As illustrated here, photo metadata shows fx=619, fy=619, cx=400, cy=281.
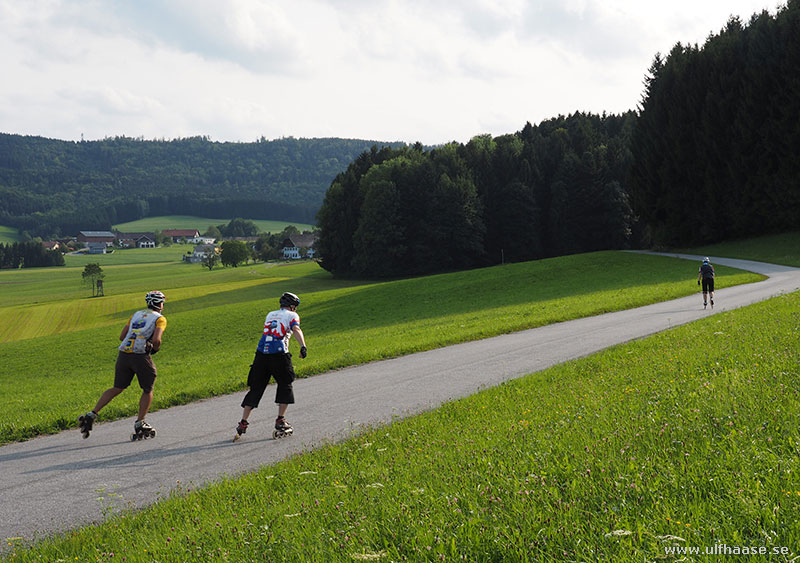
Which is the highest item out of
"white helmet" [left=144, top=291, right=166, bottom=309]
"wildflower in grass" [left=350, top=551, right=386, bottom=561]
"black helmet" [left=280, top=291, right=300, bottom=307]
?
"white helmet" [left=144, top=291, right=166, bottom=309]

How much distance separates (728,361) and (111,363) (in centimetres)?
3081

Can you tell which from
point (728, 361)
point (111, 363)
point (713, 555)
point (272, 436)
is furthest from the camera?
point (111, 363)

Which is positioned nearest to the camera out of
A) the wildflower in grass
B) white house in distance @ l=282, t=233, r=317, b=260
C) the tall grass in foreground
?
the tall grass in foreground

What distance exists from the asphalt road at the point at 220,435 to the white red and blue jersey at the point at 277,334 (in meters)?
1.42

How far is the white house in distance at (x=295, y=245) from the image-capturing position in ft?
569

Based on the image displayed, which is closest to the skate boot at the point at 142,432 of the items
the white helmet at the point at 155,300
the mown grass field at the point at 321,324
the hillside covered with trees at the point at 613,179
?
the white helmet at the point at 155,300

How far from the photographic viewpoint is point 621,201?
2953 inches

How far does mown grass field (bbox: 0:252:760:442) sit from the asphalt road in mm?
1606

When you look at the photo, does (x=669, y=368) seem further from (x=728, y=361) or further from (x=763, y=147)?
(x=763, y=147)

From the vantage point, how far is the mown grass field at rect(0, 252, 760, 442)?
1730cm

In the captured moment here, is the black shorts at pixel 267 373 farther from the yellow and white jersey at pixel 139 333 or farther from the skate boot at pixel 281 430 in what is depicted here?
the yellow and white jersey at pixel 139 333

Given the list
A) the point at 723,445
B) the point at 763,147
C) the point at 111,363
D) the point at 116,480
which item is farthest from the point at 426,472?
the point at 763,147

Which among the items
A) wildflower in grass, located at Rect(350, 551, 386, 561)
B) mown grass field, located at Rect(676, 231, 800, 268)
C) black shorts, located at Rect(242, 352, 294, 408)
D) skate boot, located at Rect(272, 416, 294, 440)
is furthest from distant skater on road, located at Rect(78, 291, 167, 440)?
mown grass field, located at Rect(676, 231, 800, 268)

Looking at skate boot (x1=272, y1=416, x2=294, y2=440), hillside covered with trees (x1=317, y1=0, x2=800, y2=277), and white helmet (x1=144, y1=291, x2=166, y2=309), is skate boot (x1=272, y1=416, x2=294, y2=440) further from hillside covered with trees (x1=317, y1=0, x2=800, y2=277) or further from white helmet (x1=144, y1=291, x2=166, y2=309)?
hillside covered with trees (x1=317, y1=0, x2=800, y2=277)
